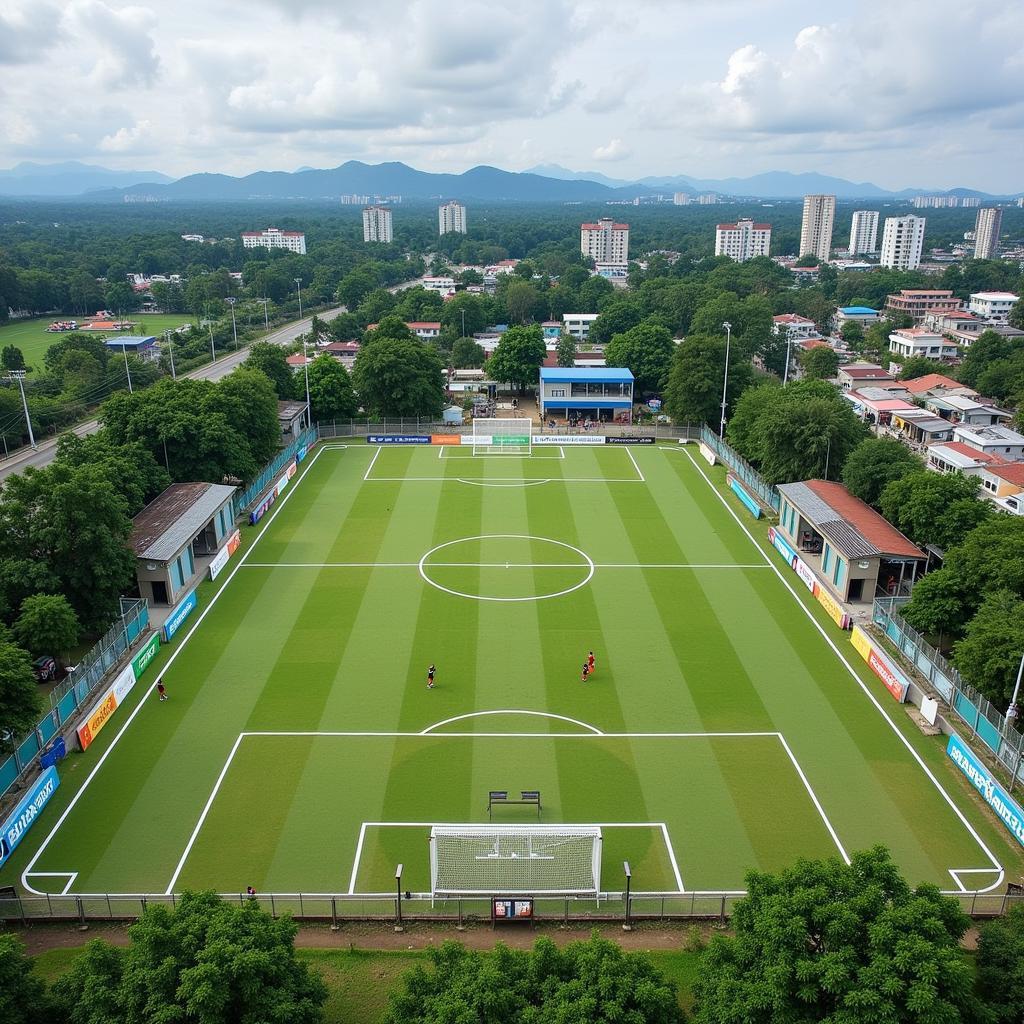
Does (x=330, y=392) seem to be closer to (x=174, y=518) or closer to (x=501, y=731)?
(x=174, y=518)

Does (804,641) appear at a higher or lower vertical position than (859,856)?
lower

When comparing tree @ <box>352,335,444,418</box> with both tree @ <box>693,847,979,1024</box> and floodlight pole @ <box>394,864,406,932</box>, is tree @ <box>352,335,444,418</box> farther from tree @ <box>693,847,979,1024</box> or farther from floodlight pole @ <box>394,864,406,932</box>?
tree @ <box>693,847,979,1024</box>

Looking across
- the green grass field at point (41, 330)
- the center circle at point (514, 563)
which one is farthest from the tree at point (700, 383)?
the green grass field at point (41, 330)

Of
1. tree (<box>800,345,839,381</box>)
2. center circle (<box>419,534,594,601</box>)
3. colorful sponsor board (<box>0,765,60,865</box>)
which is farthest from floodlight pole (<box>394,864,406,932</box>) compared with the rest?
tree (<box>800,345,839,381</box>)

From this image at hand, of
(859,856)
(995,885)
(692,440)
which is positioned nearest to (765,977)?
(859,856)

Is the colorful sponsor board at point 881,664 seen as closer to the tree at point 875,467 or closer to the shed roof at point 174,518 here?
the tree at point 875,467

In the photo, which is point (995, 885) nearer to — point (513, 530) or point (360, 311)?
point (513, 530)
